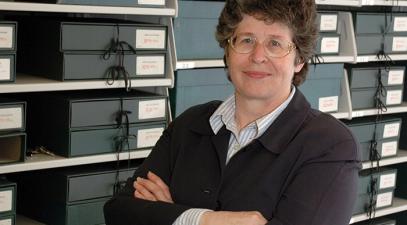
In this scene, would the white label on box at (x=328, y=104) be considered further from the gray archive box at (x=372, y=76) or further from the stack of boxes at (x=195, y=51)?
the stack of boxes at (x=195, y=51)

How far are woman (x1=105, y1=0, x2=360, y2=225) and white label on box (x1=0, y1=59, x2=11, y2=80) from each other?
69 cm

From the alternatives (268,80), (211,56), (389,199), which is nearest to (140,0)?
(211,56)

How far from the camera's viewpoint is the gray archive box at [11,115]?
2.50 metres

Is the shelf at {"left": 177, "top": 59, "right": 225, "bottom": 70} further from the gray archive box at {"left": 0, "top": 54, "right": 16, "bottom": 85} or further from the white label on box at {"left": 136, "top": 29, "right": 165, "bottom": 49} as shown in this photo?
the gray archive box at {"left": 0, "top": 54, "right": 16, "bottom": 85}

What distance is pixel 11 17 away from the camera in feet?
9.12

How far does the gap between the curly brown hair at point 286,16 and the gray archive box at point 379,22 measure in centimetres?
175

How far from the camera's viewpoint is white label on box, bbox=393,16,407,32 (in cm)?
372

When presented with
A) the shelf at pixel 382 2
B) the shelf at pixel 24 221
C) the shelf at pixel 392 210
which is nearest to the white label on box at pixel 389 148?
the shelf at pixel 392 210

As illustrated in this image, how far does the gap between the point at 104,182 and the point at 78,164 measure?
0.49 ft

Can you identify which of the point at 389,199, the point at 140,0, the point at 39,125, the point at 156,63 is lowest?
the point at 389,199

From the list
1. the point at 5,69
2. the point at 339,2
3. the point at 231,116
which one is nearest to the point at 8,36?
the point at 5,69

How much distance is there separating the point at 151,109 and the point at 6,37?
660 mm

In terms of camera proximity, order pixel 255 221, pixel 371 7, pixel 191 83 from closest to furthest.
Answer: pixel 255 221 → pixel 191 83 → pixel 371 7

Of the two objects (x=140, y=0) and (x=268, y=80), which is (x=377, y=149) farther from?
(x=268, y=80)
